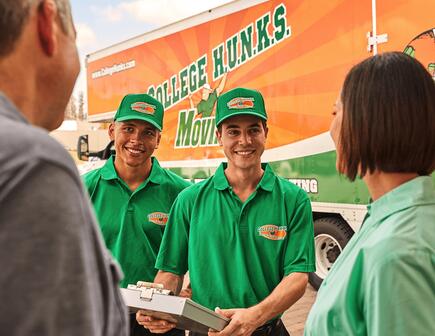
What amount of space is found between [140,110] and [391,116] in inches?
73.4

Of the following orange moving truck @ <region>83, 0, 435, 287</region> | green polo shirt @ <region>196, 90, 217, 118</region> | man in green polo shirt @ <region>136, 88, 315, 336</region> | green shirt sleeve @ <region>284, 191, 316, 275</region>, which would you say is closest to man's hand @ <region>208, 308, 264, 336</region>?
man in green polo shirt @ <region>136, 88, 315, 336</region>

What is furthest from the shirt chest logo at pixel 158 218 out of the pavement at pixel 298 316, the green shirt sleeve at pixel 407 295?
the pavement at pixel 298 316

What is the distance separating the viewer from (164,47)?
8.02 meters

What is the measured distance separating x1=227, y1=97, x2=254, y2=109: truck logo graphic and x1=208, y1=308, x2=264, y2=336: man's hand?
3.32 ft

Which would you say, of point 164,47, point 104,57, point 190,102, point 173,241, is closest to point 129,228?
point 173,241

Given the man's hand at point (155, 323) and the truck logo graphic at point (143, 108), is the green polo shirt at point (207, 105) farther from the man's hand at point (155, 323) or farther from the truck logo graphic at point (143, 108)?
the man's hand at point (155, 323)

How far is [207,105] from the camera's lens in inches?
283

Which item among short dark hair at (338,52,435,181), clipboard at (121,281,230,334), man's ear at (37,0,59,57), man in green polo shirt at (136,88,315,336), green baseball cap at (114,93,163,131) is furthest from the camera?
green baseball cap at (114,93,163,131)

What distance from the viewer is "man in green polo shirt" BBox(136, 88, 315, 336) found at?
2.30m

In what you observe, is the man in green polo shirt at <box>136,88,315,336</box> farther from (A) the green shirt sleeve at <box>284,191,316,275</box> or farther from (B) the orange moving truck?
(B) the orange moving truck

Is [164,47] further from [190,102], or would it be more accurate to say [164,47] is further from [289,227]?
[289,227]

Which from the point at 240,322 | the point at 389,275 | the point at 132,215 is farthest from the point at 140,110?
the point at 389,275

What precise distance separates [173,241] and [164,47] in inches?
236

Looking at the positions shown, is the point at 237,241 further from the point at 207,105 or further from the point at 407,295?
the point at 207,105
